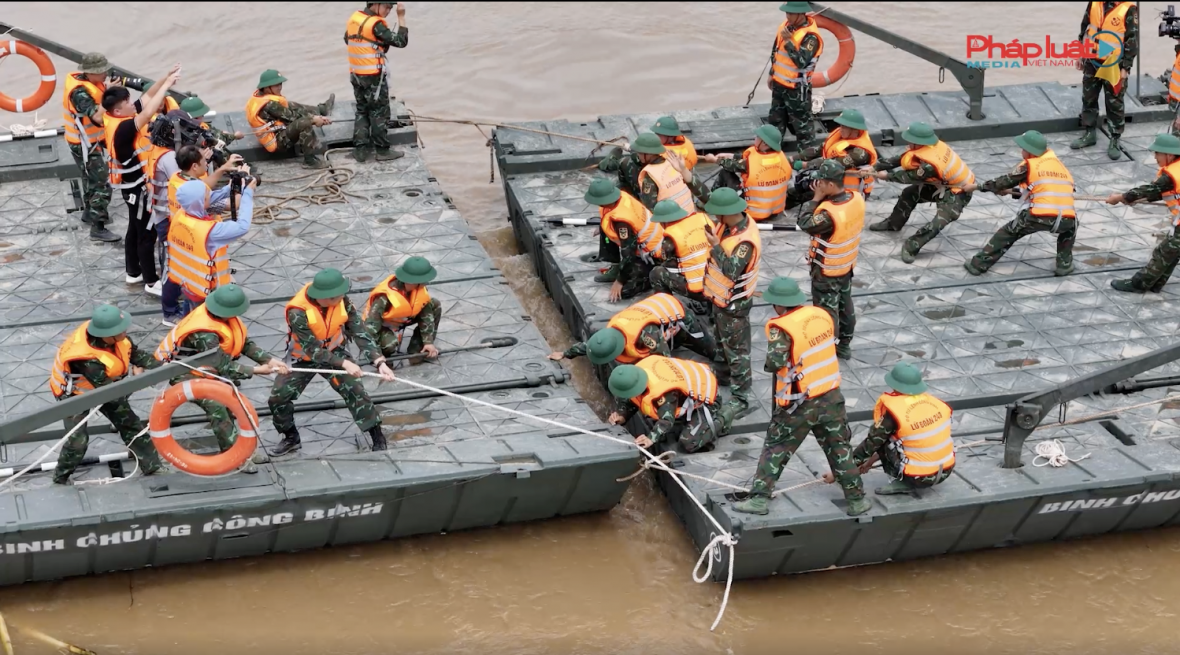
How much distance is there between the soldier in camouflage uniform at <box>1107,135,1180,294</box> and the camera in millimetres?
11617

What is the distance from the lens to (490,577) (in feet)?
32.3

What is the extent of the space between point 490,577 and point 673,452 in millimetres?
1438

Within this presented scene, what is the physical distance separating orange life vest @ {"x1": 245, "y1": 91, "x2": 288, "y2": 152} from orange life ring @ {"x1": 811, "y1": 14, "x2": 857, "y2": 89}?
4.96 m

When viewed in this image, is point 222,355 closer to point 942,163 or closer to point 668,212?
point 668,212

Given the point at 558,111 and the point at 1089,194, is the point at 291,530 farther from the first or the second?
the point at 558,111

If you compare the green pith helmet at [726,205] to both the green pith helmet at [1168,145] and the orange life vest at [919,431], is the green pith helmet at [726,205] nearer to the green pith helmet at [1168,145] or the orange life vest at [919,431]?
the orange life vest at [919,431]

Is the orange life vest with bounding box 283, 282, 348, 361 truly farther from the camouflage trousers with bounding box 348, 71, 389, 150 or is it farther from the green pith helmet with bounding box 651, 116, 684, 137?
the camouflage trousers with bounding box 348, 71, 389, 150

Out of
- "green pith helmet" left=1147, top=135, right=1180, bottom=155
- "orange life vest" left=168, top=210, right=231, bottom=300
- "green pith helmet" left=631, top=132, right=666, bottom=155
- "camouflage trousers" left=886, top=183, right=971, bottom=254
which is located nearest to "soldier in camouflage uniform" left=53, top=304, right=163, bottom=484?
"orange life vest" left=168, top=210, right=231, bottom=300

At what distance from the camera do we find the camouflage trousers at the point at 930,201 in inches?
494

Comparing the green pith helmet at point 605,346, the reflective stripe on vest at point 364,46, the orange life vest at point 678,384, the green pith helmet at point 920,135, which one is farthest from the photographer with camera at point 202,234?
the green pith helmet at point 920,135

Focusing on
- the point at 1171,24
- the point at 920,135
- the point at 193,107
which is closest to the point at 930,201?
the point at 920,135

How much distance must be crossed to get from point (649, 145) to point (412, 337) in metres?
2.38

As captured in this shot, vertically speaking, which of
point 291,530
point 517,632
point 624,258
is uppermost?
point 624,258

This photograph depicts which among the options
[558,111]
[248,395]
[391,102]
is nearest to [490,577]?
[248,395]
